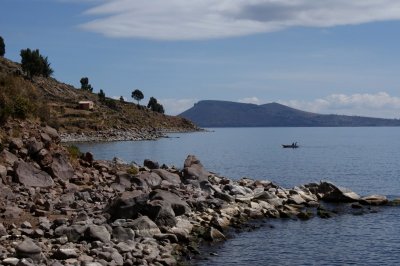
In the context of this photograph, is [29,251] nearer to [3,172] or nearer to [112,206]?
[112,206]

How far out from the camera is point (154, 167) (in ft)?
176

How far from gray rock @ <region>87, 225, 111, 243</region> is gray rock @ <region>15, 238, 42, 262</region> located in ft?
11.9

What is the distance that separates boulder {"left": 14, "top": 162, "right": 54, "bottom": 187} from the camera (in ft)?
118

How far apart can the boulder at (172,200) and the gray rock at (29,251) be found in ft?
35.8

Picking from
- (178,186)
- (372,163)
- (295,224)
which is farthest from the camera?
(372,163)

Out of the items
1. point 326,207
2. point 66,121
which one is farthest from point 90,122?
point 326,207

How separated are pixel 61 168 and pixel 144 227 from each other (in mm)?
11506

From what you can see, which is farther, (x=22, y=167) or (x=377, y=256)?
(x=22, y=167)

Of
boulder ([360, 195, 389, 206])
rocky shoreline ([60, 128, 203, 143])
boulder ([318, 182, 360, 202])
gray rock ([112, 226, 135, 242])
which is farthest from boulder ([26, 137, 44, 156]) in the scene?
rocky shoreline ([60, 128, 203, 143])

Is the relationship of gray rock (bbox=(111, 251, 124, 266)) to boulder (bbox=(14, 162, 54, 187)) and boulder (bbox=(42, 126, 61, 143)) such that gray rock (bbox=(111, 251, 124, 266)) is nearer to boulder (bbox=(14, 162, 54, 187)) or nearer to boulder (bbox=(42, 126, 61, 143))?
boulder (bbox=(14, 162, 54, 187))

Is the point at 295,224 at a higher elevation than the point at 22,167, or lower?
lower

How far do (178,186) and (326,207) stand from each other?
1257 centimetres

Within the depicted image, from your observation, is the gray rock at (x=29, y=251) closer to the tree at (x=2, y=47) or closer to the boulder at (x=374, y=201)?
the boulder at (x=374, y=201)

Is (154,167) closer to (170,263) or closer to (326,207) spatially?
(326,207)
